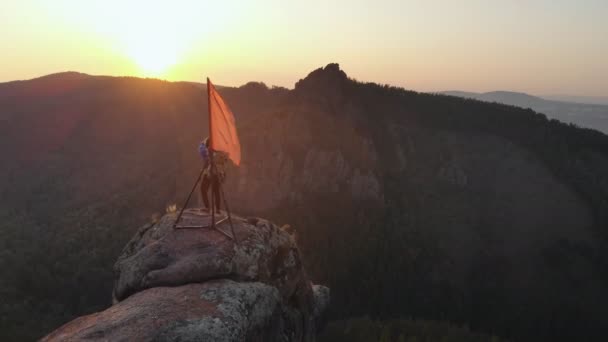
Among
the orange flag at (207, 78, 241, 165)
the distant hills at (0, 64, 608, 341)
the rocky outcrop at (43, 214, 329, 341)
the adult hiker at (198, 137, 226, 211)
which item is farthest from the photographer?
the distant hills at (0, 64, 608, 341)

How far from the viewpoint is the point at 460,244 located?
Answer: 58.2 m

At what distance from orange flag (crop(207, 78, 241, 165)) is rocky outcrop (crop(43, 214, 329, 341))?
3234 millimetres

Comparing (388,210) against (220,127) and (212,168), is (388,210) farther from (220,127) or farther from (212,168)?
(220,127)

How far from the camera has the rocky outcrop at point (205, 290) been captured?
11.0 m

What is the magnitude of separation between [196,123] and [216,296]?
95.0 metres

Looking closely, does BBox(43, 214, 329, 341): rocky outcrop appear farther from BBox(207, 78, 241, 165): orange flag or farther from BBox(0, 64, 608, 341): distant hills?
BBox(0, 64, 608, 341): distant hills

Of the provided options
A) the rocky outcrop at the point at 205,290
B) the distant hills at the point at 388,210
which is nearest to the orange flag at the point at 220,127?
the rocky outcrop at the point at 205,290

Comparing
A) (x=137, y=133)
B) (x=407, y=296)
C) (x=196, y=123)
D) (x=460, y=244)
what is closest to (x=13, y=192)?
(x=137, y=133)

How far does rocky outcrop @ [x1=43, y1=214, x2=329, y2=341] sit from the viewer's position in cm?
1098

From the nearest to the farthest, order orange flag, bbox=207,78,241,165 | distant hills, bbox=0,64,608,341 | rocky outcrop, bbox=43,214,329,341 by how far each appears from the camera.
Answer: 1. rocky outcrop, bbox=43,214,329,341
2. orange flag, bbox=207,78,241,165
3. distant hills, bbox=0,64,608,341

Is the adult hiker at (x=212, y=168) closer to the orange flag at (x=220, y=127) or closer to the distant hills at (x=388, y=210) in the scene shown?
the orange flag at (x=220, y=127)

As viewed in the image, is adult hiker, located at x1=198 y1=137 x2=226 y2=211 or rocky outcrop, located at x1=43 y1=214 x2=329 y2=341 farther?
adult hiker, located at x1=198 y1=137 x2=226 y2=211

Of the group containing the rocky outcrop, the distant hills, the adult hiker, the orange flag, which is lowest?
the distant hills

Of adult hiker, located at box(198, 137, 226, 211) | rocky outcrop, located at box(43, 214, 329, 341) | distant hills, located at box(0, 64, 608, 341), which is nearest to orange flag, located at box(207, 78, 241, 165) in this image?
adult hiker, located at box(198, 137, 226, 211)
